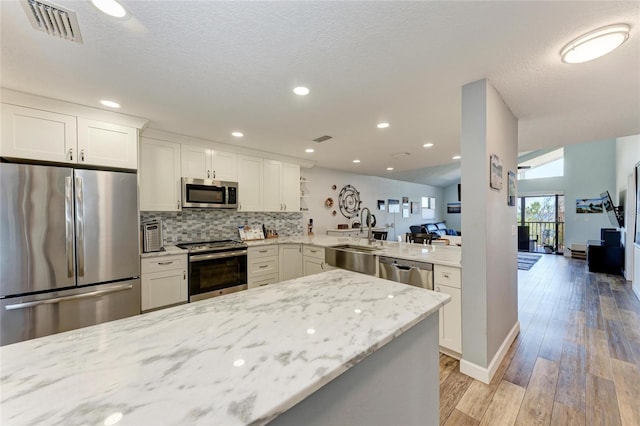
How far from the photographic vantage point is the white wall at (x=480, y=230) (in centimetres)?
195

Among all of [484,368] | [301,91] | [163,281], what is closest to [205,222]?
[163,281]

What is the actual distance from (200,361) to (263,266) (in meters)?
3.07

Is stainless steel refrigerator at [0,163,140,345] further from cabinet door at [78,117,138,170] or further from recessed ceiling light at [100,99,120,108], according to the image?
recessed ceiling light at [100,99,120,108]

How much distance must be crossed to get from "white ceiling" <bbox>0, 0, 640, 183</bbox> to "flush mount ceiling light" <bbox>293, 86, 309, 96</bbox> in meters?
0.06

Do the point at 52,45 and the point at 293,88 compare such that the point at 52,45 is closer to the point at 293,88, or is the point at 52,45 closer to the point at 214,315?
the point at 293,88

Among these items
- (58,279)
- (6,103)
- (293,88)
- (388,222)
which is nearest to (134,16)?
(293,88)

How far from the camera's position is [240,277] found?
11.3 ft

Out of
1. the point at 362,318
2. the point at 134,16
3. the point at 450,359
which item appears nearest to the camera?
the point at 362,318

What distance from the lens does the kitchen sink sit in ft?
9.39

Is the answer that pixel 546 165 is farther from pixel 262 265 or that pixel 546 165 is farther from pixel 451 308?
pixel 262 265

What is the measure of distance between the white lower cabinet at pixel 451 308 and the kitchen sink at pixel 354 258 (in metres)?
0.72

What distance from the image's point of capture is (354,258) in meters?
A: 3.03

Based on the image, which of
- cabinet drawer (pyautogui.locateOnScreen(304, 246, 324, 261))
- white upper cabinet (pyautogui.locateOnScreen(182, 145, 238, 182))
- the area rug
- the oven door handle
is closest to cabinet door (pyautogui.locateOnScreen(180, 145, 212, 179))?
white upper cabinet (pyautogui.locateOnScreen(182, 145, 238, 182))

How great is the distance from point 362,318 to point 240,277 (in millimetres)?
2826
